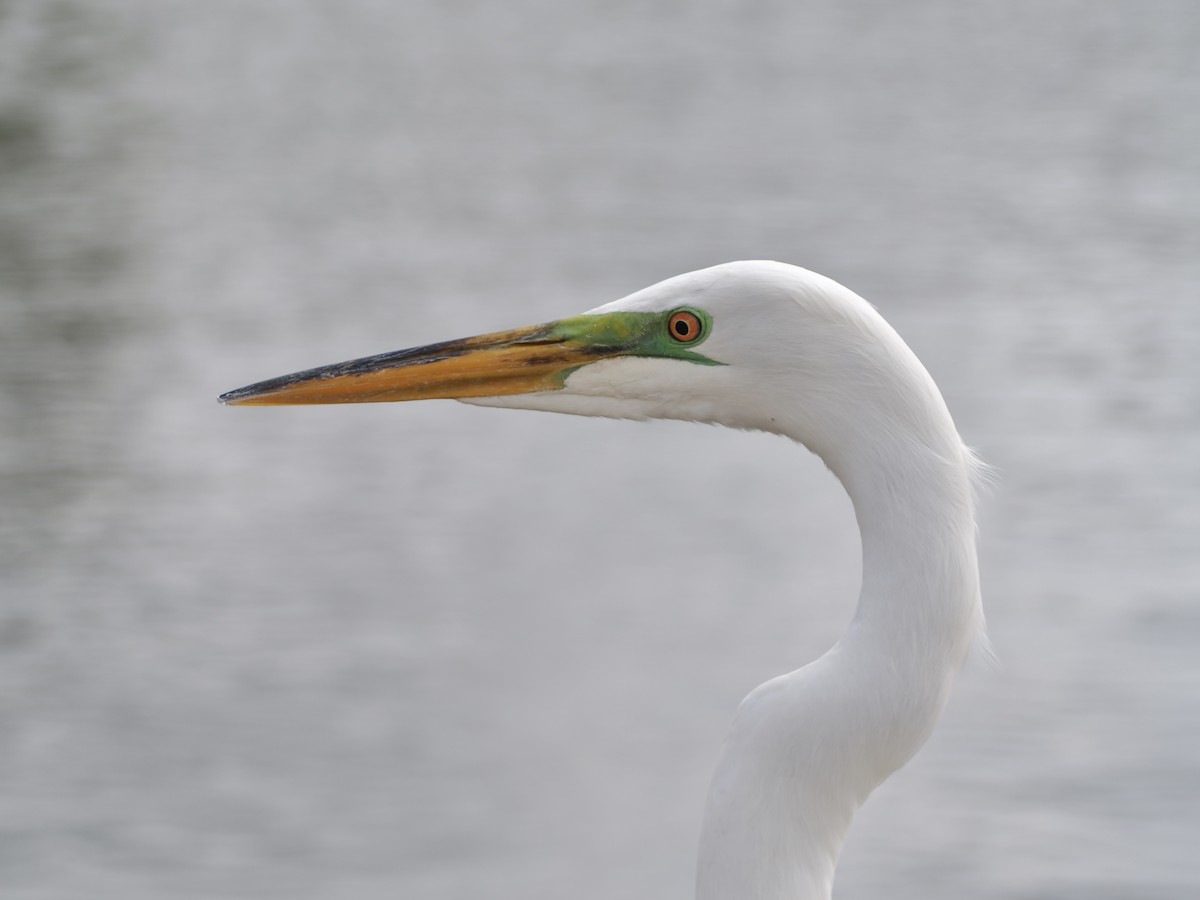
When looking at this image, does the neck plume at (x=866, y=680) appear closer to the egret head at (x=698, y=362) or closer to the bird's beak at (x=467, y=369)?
the egret head at (x=698, y=362)

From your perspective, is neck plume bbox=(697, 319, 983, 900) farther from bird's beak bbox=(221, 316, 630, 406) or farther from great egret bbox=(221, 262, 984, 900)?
bird's beak bbox=(221, 316, 630, 406)

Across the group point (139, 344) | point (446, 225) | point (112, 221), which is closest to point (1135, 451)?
point (446, 225)

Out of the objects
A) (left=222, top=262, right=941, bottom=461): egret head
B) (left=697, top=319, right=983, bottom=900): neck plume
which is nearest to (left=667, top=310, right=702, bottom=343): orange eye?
(left=222, top=262, right=941, bottom=461): egret head

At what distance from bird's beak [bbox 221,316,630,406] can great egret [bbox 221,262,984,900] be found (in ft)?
0.43

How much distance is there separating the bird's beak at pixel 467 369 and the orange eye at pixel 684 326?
0.28ft

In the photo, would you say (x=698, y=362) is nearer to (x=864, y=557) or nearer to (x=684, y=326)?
(x=684, y=326)

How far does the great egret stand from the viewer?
163 cm

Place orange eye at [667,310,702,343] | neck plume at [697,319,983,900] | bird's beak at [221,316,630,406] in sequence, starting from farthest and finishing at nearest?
1. bird's beak at [221,316,630,406]
2. orange eye at [667,310,702,343]
3. neck plume at [697,319,983,900]

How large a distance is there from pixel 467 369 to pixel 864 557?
0.59m

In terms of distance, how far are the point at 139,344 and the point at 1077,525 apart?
13.9 feet

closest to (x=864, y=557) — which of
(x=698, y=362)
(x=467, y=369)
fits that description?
(x=698, y=362)

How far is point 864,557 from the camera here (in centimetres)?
168

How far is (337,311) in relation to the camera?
694 centimetres

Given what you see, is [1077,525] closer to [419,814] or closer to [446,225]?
[419,814]
